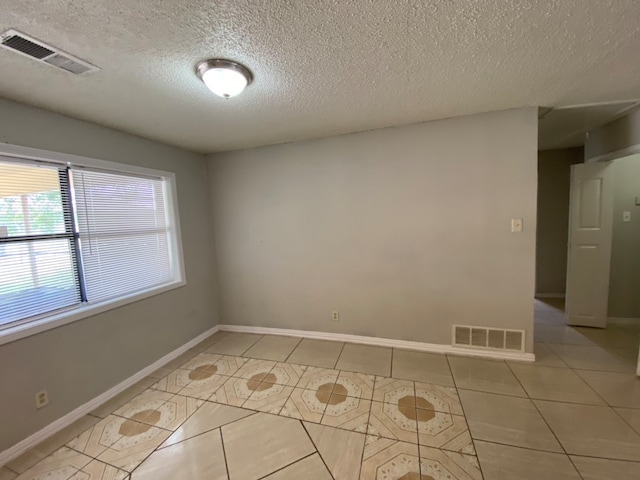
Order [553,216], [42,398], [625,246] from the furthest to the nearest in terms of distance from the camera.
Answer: [553,216] < [625,246] < [42,398]

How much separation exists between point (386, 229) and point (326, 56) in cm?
173

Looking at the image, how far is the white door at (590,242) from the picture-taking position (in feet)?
9.86

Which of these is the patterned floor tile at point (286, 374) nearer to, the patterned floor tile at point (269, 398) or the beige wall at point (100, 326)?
the patterned floor tile at point (269, 398)

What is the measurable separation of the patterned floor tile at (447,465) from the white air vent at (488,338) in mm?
1258

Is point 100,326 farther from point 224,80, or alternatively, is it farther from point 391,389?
point 391,389

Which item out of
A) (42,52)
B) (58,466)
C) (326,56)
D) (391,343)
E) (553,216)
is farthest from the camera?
(553,216)

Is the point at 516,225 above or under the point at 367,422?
above

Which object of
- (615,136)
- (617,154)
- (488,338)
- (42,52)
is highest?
(42,52)

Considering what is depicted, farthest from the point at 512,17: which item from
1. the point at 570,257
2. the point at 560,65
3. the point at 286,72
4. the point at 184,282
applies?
the point at 184,282

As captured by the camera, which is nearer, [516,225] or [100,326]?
[100,326]

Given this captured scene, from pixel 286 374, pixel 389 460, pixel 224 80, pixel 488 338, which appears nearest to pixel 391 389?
pixel 389 460

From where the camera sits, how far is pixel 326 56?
145 cm

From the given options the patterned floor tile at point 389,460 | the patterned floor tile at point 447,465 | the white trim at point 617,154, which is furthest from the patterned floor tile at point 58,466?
the white trim at point 617,154

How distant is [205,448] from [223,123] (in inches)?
97.2
